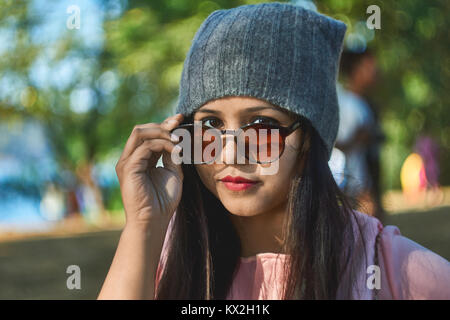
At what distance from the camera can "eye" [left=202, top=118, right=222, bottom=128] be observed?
71.5 inches

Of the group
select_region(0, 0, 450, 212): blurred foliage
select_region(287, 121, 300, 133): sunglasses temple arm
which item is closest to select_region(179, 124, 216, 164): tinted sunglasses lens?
select_region(287, 121, 300, 133): sunglasses temple arm

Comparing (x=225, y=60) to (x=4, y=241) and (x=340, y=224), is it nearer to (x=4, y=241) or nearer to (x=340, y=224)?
(x=340, y=224)

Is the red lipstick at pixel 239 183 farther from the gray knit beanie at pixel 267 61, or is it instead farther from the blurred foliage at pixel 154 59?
the blurred foliage at pixel 154 59

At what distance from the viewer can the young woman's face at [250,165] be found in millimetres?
1756

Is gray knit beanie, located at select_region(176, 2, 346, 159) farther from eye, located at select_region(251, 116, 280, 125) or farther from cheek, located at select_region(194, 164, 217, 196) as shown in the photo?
cheek, located at select_region(194, 164, 217, 196)

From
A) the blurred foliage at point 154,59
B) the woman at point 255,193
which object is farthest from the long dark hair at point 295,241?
the blurred foliage at point 154,59

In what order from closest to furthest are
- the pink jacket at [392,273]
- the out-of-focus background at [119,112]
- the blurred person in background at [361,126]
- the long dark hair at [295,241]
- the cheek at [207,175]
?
the pink jacket at [392,273] → the long dark hair at [295,241] → the cheek at [207,175] → the blurred person in background at [361,126] → the out-of-focus background at [119,112]

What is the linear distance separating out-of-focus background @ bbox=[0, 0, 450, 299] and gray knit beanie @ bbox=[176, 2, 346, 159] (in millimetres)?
446

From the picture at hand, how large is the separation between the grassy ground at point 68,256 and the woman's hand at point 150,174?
3.87 meters

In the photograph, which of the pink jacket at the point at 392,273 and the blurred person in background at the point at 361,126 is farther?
the blurred person in background at the point at 361,126

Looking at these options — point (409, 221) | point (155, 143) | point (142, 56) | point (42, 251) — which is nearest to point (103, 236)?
point (42, 251)

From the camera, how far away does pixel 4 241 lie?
31.6ft

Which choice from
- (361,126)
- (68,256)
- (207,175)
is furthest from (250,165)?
(68,256)

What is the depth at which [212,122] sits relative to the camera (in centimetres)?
183
